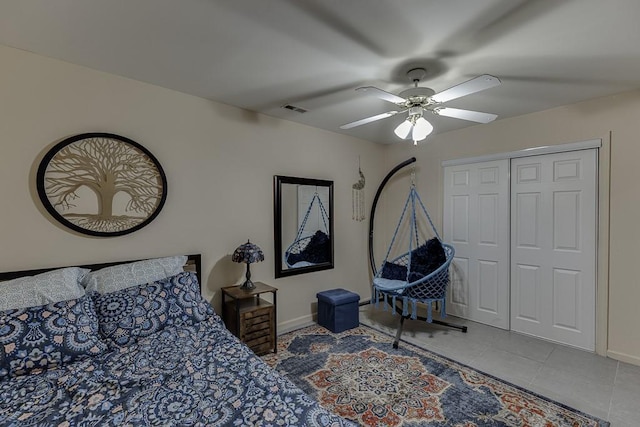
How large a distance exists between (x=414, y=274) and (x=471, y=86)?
7.15 feet

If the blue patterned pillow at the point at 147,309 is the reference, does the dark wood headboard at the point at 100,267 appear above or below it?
above

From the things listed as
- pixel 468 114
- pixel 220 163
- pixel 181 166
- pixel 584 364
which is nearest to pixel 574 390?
pixel 584 364

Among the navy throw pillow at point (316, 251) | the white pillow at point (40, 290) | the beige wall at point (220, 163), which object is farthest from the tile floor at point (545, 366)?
the white pillow at point (40, 290)

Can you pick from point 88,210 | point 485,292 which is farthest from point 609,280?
point 88,210

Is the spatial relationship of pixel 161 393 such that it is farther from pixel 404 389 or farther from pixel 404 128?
pixel 404 128

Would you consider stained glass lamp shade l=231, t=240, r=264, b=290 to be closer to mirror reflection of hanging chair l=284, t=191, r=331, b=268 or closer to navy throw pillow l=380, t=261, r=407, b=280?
mirror reflection of hanging chair l=284, t=191, r=331, b=268

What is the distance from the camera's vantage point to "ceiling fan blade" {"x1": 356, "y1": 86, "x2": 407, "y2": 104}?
1879 mm

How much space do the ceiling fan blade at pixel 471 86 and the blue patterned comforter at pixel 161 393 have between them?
1872mm

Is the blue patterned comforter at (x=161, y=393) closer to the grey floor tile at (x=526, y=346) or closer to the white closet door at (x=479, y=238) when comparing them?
the grey floor tile at (x=526, y=346)

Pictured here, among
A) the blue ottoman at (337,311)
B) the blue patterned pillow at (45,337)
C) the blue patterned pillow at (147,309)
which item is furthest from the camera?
→ the blue ottoman at (337,311)

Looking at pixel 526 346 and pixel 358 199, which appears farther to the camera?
pixel 358 199

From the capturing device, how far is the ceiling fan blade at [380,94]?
1.88 meters

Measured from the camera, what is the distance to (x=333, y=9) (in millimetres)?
1608

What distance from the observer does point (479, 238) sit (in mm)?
3707
